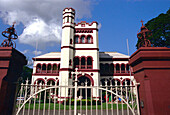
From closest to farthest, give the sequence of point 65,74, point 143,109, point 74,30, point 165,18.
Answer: point 143,109 → point 65,74 → point 74,30 → point 165,18

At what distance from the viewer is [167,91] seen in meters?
2.83

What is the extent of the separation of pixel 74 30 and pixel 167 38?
16.6 m

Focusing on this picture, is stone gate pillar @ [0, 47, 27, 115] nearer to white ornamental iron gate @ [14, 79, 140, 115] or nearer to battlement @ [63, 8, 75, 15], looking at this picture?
white ornamental iron gate @ [14, 79, 140, 115]

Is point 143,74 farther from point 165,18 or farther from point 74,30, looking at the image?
point 165,18

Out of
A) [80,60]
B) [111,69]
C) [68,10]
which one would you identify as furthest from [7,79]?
[111,69]

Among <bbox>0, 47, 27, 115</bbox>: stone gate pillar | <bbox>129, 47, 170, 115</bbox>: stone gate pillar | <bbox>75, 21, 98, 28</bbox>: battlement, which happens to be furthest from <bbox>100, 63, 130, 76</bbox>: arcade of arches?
<bbox>0, 47, 27, 115</bbox>: stone gate pillar

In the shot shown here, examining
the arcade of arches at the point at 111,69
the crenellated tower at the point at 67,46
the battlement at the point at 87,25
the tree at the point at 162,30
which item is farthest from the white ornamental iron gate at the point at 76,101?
the tree at the point at 162,30

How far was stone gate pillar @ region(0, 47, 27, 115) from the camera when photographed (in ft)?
9.57

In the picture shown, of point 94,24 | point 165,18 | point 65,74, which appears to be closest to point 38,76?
point 65,74

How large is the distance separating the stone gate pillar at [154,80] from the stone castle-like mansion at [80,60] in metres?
13.4

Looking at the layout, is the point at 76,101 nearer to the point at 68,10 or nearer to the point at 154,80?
the point at 154,80

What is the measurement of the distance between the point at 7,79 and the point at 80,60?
15201mm

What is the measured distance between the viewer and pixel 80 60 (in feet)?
59.7

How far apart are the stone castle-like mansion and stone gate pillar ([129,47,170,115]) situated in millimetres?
13424
